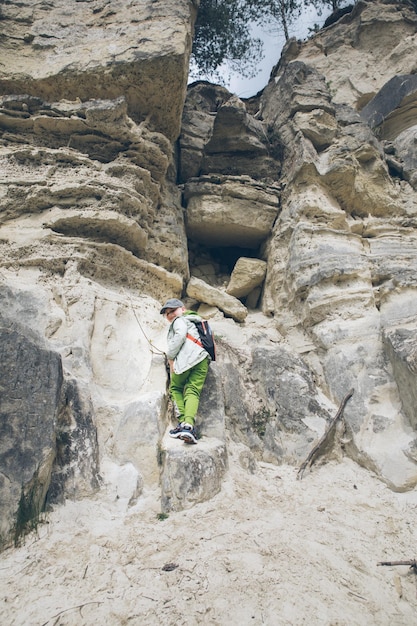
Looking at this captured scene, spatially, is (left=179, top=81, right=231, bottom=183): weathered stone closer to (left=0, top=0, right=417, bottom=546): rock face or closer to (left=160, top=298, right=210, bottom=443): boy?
(left=0, top=0, right=417, bottom=546): rock face

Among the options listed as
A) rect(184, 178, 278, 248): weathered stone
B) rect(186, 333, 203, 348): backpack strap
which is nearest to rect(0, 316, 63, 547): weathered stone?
rect(186, 333, 203, 348): backpack strap

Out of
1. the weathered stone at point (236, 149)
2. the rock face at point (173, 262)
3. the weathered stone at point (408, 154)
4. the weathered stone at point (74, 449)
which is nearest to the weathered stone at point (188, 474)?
the rock face at point (173, 262)

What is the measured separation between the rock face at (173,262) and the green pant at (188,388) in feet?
0.74

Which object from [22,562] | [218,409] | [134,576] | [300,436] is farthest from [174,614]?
[300,436]

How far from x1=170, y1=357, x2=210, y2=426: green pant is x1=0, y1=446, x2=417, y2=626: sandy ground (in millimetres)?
879

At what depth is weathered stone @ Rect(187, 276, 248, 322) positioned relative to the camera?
6699 mm

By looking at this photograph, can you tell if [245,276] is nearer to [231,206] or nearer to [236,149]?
[231,206]

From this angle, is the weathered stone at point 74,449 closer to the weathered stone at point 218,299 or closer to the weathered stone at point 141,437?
the weathered stone at point 141,437

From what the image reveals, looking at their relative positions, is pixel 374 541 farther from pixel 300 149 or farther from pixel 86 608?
pixel 300 149

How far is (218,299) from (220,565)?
459 centimetres

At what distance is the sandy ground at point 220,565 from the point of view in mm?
2240

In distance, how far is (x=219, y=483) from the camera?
11.9 ft

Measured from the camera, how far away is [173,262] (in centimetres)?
682

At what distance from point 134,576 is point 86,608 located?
36 centimetres
